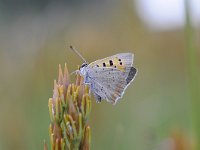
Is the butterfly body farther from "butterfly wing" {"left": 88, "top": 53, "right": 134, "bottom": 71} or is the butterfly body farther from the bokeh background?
the bokeh background

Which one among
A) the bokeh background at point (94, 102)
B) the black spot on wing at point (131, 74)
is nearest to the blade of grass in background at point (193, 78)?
the bokeh background at point (94, 102)

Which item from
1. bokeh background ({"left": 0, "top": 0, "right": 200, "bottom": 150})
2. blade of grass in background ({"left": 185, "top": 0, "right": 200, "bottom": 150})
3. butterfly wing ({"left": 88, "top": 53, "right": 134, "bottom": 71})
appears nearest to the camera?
butterfly wing ({"left": 88, "top": 53, "right": 134, "bottom": 71})

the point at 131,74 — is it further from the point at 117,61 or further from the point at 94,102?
the point at 94,102

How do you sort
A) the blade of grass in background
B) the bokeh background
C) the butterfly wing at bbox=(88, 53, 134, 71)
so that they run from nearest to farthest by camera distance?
the butterfly wing at bbox=(88, 53, 134, 71) → the blade of grass in background → the bokeh background

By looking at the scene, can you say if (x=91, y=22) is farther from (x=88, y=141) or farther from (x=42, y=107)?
(x=88, y=141)

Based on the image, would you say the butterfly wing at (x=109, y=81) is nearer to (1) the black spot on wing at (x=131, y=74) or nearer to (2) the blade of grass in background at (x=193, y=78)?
(1) the black spot on wing at (x=131, y=74)

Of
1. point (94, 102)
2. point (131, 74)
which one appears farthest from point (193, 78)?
point (94, 102)

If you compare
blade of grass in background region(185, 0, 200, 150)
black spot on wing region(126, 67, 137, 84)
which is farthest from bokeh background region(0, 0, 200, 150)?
black spot on wing region(126, 67, 137, 84)

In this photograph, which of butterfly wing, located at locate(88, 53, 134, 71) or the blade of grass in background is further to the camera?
the blade of grass in background
